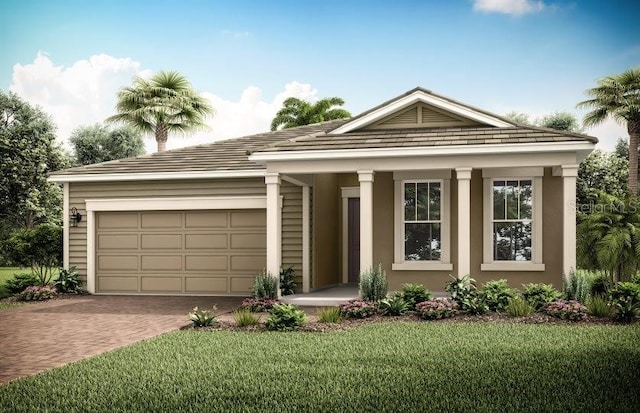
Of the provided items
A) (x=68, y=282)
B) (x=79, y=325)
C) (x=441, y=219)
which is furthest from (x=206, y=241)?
(x=441, y=219)

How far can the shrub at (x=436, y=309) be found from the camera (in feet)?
40.5

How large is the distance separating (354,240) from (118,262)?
21.2ft

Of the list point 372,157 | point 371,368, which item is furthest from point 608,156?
point 371,368

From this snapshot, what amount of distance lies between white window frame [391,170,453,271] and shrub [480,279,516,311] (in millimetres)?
2669

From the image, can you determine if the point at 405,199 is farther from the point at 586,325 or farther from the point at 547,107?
the point at 547,107

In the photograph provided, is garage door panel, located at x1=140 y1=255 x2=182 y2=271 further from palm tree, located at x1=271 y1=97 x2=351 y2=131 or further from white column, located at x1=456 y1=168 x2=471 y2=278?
palm tree, located at x1=271 y1=97 x2=351 y2=131

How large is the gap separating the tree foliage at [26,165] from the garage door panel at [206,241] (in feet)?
67.7

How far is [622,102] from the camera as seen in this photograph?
31078 mm

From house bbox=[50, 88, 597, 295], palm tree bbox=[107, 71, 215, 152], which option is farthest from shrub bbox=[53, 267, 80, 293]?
palm tree bbox=[107, 71, 215, 152]

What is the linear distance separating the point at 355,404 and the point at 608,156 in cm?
4036

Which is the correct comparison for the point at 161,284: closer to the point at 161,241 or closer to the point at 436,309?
the point at 161,241

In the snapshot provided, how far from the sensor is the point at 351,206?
19.3 metres

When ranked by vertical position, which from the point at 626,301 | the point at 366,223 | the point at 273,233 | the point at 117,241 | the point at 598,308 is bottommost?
the point at 598,308

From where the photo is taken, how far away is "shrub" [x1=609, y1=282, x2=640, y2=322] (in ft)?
38.2
